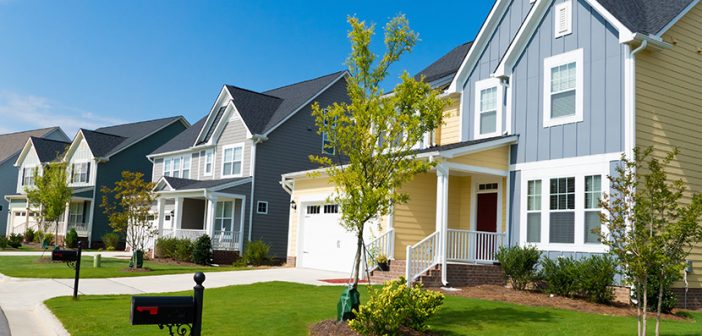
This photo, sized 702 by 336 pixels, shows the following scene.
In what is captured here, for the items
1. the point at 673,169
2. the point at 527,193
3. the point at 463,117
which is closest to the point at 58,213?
the point at 463,117

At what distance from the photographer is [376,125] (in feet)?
33.3

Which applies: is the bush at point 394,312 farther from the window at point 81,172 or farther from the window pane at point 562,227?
the window at point 81,172

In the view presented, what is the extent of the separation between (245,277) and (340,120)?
32.2 ft

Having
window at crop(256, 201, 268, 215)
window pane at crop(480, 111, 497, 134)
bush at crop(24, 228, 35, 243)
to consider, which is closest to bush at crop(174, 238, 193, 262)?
window at crop(256, 201, 268, 215)

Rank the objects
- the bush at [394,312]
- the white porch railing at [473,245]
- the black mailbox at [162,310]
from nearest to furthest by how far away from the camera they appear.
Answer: the black mailbox at [162,310] < the bush at [394,312] < the white porch railing at [473,245]

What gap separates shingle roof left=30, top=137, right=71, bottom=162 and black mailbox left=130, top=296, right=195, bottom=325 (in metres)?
43.8

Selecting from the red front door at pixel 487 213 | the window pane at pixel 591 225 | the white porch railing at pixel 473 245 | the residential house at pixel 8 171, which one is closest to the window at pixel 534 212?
the white porch railing at pixel 473 245

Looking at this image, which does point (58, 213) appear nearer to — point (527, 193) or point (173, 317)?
point (527, 193)

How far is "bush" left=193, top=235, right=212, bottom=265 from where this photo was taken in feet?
84.7

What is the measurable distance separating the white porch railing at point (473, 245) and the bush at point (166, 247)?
48.2ft

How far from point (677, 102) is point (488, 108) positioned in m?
5.02

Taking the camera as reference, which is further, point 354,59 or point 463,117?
point 463,117

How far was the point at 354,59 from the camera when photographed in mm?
10367

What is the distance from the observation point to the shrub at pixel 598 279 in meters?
13.5
